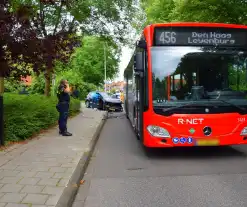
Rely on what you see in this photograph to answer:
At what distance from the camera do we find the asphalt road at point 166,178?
4.77 metres

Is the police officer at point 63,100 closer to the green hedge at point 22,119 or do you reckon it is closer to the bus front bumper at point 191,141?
the green hedge at point 22,119

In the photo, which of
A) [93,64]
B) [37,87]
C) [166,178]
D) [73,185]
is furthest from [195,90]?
[93,64]

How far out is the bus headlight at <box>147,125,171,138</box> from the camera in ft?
23.6

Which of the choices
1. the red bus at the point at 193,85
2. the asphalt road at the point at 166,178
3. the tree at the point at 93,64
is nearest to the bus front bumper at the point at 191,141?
the red bus at the point at 193,85

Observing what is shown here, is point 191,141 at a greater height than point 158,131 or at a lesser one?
lesser

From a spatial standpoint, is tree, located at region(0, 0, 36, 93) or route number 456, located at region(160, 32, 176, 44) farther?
tree, located at region(0, 0, 36, 93)

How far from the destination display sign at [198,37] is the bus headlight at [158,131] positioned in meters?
1.80

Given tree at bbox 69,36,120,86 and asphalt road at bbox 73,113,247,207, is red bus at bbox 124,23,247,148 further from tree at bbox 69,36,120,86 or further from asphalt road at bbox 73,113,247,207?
tree at bbox 69,36,120,86

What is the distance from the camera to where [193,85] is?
23.8 ft

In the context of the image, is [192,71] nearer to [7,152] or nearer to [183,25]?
[183,25]

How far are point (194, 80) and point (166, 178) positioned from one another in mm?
2347

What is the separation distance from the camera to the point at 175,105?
714 cm

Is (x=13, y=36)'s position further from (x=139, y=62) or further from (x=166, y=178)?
(x=166, y=178)

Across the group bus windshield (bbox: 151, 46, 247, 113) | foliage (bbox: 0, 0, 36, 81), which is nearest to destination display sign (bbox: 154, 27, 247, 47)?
bus windshield (bbox: 151, 46, 247, 113)
